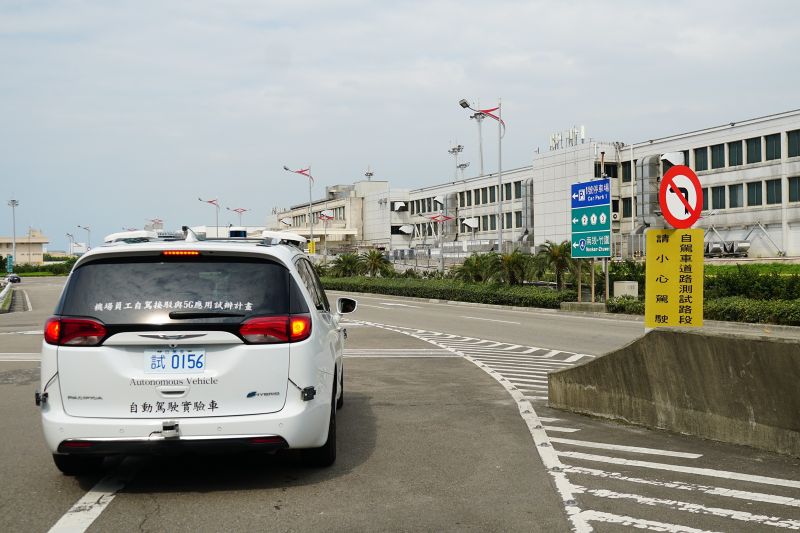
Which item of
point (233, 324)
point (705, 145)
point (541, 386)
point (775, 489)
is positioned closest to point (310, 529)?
point (233, 324)

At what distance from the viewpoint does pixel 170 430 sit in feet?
18.2

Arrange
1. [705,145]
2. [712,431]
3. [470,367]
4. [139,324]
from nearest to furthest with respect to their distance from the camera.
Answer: [139,324], [712,431], [470,367], [705,145]

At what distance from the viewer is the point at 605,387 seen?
850 centimetres

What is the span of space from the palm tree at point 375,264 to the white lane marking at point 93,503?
48005mm

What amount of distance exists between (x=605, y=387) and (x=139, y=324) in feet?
16.1

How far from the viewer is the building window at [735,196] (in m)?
61.2

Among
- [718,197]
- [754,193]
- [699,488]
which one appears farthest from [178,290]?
[718,197]

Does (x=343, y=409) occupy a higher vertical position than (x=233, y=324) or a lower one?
lower

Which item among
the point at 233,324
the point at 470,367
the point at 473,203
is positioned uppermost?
the point at 473,203

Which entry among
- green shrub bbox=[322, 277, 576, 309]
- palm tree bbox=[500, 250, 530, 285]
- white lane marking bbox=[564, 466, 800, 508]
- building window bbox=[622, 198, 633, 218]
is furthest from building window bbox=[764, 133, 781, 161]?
white lane marking bbox=[564, 466, 800, 508]

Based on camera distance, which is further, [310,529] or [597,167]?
[597,167]

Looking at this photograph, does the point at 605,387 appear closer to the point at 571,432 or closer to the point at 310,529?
the point at 571,432

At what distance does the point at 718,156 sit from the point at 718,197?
3.17 meters

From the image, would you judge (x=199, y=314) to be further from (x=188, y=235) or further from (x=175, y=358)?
(x=188, y=235)
